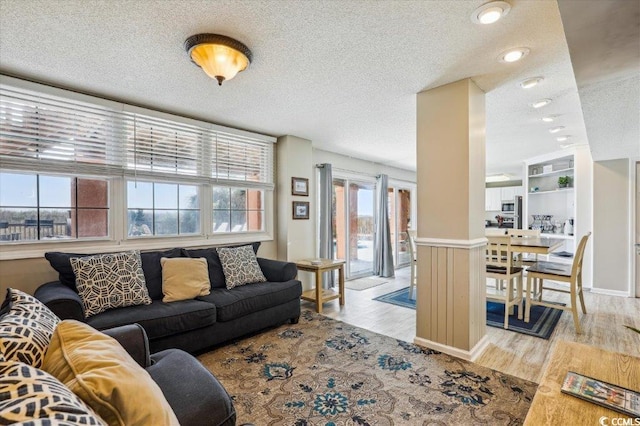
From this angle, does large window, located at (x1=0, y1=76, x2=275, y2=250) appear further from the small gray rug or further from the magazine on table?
the magazine on table

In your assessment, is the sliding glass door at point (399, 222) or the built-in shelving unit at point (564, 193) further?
the sliding glass door at point (399, 222)

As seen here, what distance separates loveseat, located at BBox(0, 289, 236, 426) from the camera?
63cm

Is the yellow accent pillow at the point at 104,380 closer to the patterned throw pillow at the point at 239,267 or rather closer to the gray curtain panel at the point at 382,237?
the patterned throw pillow at the point at 239,267

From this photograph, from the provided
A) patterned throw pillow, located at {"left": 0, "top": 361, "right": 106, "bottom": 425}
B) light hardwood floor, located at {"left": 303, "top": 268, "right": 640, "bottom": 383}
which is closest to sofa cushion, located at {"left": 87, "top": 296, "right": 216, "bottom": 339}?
light hardwood floor, located at {"left": 303, "top": 268, "right": 640, "bottom": 383}

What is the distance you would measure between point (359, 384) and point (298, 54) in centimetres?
240

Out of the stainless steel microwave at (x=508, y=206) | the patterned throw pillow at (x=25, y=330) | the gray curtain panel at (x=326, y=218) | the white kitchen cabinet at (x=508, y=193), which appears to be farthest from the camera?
the white kitchen cabinet at (x=508, y=193)

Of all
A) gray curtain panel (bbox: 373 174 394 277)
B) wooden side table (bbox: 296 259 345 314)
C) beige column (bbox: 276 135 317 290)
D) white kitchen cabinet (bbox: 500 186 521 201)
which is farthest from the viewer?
white kitchen cabinet (bbox: 500 186 521 201)

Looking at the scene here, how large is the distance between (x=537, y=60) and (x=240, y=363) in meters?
3.29

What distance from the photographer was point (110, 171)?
3.00 metres

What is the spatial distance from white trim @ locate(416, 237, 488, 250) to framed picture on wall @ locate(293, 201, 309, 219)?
2033mm

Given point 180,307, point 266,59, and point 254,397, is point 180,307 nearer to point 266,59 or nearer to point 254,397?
point 254,397

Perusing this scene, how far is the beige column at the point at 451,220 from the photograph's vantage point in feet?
8.47

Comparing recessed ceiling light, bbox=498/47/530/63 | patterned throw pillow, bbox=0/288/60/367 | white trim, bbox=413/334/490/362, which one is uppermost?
recessed ceiling light, bbox=498/47/530/63

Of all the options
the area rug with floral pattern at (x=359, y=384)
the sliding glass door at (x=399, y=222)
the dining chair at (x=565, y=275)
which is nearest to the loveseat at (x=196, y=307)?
the area rug with floral pattern at (x=359, y=384)
